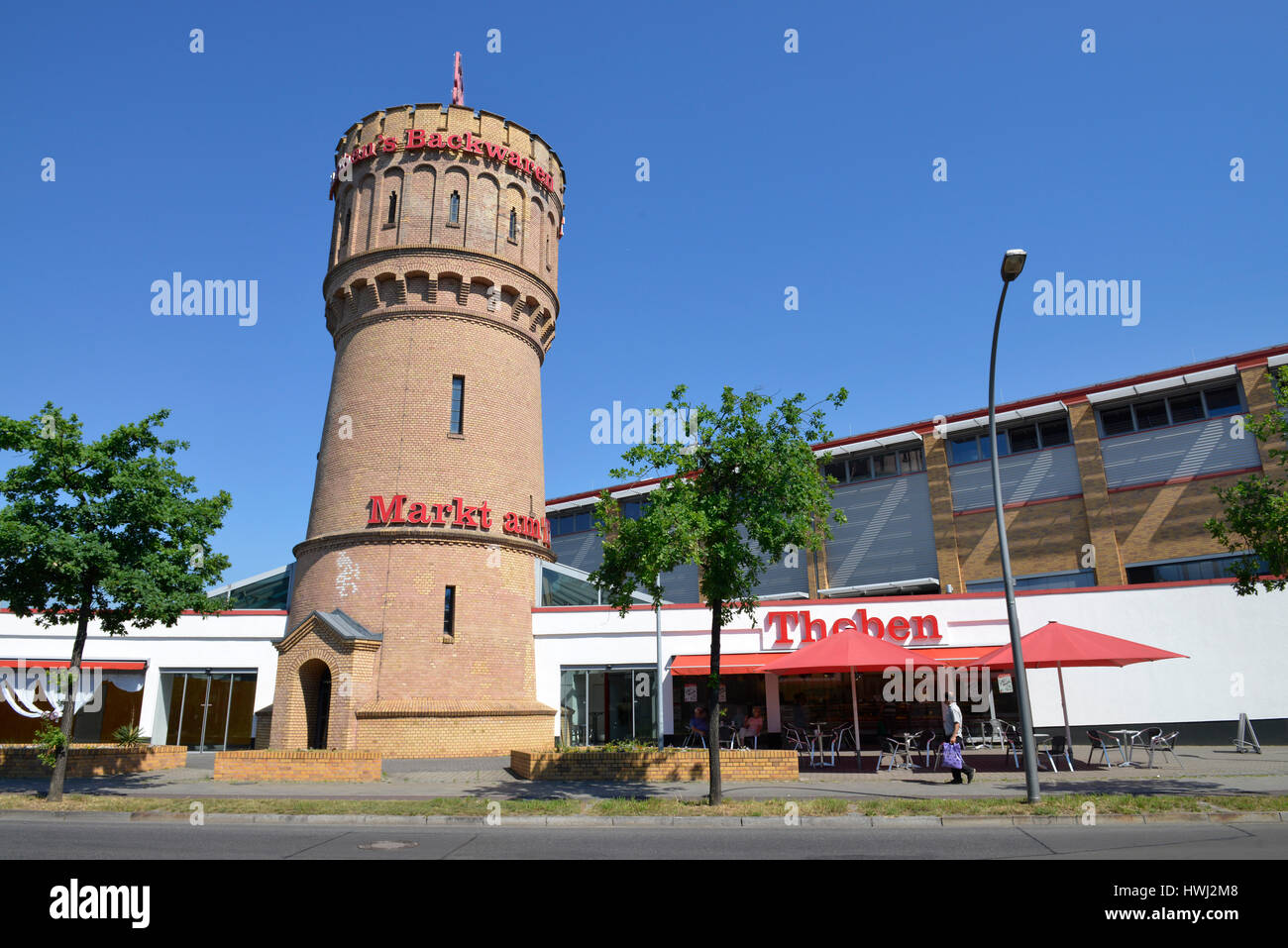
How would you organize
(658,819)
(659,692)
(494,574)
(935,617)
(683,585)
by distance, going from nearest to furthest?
(658,819), (659,692), (494,574), (935,617), (683,585)

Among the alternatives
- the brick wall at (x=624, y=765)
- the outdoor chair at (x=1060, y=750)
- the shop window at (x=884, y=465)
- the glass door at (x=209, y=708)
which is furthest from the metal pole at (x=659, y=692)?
the shop window at (x=884, y=465)

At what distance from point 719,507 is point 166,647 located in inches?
893

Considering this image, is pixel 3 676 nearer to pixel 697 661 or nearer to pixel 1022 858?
pixel 697 661

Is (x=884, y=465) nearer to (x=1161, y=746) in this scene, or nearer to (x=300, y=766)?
(x=1161, y=746)

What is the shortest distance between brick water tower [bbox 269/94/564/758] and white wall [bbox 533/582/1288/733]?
102 inches

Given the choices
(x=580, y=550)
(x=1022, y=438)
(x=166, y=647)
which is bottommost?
(x=166, y=647)

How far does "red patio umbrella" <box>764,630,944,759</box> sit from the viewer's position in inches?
750

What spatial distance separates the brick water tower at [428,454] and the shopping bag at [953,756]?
39.8ft

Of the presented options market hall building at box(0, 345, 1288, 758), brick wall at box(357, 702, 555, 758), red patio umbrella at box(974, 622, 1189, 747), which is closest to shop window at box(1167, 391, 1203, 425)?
market hall building at box(0, 345, 1288, 758)

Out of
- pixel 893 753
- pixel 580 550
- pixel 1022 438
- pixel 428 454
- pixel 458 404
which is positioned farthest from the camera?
pixel 580 550

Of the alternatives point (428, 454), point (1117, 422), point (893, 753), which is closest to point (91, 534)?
point (428, 454)

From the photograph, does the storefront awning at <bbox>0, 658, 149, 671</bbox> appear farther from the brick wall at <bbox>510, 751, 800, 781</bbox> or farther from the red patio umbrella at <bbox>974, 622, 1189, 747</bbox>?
the red patio umbrella at <bbox>974, 622, 1189, 747</bbox>

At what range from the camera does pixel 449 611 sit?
2352 centimetres
